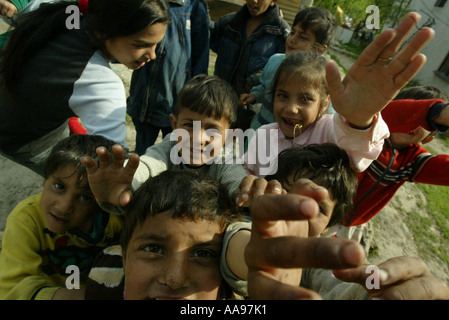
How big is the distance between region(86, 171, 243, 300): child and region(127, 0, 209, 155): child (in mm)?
1503

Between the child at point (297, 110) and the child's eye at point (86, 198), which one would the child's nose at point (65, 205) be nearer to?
the child's eye at point (86, 198)

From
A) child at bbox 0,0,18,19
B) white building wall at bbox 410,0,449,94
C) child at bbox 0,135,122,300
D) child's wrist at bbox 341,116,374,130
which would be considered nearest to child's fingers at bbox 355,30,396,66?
child's wrist at bbox 341,116,374,130

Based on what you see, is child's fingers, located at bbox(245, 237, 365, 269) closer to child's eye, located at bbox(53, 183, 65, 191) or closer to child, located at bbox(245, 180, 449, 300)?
child, located at bbox(245, 180, 449, 300)

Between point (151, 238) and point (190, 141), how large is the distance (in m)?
0.73

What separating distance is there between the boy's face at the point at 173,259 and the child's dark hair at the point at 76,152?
49 centimetres

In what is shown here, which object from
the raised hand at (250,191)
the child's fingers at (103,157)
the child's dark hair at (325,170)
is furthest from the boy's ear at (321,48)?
the child's fingers at (103,157)

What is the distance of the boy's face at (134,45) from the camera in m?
1.43

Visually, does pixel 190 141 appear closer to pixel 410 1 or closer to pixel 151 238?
pixel 151 238

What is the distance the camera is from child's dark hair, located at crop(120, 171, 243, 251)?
1.05 m

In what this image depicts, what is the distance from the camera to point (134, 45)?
4.81 ft

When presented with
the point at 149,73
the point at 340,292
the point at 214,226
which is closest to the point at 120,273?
the point at 214,226

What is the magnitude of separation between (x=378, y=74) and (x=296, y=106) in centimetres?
63

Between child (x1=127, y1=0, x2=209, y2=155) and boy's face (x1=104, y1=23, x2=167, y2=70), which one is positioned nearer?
boy's face (x1=104, y1=23, x2=167, y2=70)

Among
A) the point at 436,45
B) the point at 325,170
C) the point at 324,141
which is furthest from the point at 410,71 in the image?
the point at 436,45
